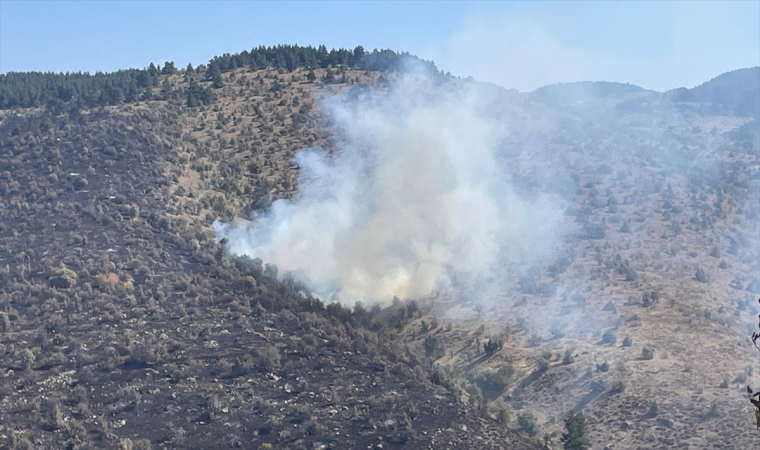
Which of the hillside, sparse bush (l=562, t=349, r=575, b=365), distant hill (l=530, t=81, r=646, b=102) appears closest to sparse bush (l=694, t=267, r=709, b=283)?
the hillside

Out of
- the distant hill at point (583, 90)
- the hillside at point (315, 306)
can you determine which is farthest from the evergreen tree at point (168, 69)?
the distant hill at point (583, 90)

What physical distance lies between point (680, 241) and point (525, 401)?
3047cm

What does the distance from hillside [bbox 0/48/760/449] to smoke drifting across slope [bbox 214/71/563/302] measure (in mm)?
1934

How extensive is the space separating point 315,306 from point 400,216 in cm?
1738

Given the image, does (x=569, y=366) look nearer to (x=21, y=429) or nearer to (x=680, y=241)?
(x=680, y=241)

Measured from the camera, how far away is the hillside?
4947 centimetres

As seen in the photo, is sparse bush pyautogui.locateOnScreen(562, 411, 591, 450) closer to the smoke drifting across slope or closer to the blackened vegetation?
the blackened vegetation

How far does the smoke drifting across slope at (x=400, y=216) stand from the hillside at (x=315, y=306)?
6.35 feet

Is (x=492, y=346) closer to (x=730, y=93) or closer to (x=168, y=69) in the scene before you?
(x=168, y=69)

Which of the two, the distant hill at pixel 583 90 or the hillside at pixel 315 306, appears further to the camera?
the distant hill at pixel 583 90

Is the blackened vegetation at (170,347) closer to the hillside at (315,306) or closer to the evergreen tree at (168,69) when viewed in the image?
the hillside at (315,306)

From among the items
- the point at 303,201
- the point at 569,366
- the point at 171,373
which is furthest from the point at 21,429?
the point at 303,201

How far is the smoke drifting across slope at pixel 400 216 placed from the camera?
73.4 metres

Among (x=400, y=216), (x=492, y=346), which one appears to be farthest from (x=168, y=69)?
(x=492, y=346)
